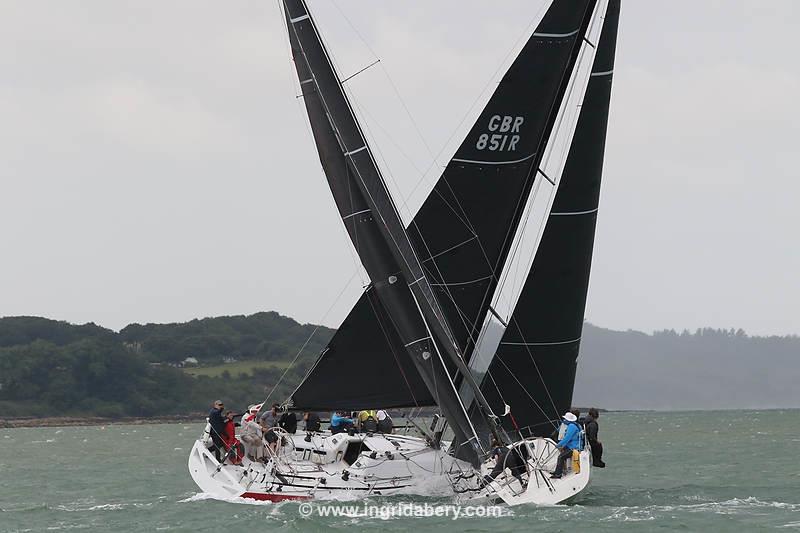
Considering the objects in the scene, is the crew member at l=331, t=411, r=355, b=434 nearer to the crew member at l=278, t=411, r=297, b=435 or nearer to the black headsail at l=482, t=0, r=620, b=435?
the crew member at l=278, t=411, r=297, b=435

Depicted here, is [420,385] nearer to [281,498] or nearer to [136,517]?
[281,498]

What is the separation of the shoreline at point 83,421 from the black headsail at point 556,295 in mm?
103330

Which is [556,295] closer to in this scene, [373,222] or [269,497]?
[373,222]

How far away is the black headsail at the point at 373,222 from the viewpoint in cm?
2008

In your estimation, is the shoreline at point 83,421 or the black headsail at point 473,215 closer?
the black headsail at point 473,215

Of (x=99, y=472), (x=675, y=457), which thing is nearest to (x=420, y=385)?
(x=99, y=472)

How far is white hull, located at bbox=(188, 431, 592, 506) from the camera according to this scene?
19344 mm

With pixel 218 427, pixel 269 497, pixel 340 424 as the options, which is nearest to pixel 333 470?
pixel 269 497

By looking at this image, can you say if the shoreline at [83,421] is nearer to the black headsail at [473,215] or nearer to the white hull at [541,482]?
the black headsail at [473,215]

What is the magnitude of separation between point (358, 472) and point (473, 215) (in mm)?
4769

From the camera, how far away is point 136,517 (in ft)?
68.8

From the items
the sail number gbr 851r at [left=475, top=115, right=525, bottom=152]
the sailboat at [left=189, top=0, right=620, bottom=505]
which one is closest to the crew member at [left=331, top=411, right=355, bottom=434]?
the sailboat at [left=189, top=0, right=620, bottom=505]

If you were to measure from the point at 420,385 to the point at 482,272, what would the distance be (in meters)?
2.20

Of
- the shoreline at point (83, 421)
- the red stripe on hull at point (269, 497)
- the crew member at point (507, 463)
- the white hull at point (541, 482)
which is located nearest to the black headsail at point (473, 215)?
the red stripe on hull at point (269, 497)
